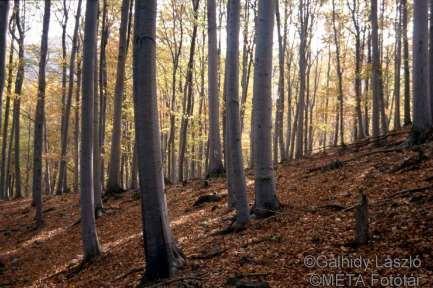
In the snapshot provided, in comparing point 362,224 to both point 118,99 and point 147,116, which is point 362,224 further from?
point 118,99

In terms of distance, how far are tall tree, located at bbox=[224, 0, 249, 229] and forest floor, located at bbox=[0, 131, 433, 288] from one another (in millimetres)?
504

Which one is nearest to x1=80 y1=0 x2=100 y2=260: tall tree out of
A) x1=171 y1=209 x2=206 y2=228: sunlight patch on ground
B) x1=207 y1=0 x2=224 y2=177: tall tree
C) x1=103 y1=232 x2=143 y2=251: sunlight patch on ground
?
x1=103 y1=232 x2=143 y2=251: sunlight patch on ground

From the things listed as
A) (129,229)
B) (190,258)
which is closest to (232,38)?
(190,258)

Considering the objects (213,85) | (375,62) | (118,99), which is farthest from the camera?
(118,99)

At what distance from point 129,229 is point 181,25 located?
1466cm

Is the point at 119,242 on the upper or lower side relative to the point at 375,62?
lower

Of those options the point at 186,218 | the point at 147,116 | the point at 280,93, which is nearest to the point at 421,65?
the point at 186,218

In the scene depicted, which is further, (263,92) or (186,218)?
(186,218)

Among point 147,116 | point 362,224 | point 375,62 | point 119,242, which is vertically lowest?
point 119,242

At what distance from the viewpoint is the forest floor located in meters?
5.30

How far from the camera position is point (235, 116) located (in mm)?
7324

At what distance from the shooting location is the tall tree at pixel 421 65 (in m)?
9.55

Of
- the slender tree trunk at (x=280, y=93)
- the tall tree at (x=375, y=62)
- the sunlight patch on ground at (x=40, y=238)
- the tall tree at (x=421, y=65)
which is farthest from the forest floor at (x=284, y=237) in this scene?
the slender tree trunk at (x=280, y=93)

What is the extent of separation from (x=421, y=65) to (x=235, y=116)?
5.18m
